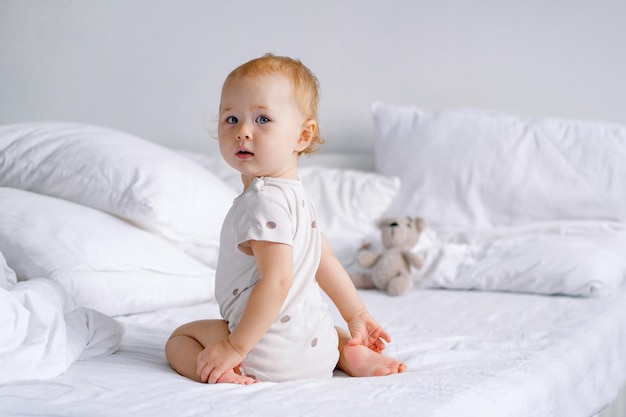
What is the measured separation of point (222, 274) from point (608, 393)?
0.86 meters

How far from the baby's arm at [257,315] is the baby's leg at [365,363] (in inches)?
7.1

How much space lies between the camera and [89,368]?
4.04 feet

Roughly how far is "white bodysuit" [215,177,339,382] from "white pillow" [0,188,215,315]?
429 mm

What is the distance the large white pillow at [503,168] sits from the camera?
238cm

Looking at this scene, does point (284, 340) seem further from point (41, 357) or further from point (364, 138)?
point (364, 138)

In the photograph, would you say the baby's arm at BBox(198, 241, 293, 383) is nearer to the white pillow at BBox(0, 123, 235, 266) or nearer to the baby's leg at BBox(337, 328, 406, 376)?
the baby's leg at BBox(337, 328, 406, 376)

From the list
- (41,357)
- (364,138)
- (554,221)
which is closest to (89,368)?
(41,357)

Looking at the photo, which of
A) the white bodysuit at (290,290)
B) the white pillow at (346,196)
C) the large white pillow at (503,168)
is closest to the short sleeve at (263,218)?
the white bodysuit at (290,290)

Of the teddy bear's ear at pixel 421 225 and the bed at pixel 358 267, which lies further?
the teddy bear's ear at pixel 421 225

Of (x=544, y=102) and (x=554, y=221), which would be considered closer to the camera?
(x=554, y=221)

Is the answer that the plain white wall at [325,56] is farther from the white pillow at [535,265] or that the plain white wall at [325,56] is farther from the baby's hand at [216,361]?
the baby's hand at [216,361]

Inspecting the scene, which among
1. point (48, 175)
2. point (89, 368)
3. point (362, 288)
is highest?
point (48, 175)

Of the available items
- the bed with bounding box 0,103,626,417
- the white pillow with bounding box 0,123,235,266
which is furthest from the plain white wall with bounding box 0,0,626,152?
the white pillow with bounding box 0,123,235,266

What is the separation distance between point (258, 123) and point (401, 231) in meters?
0.99
